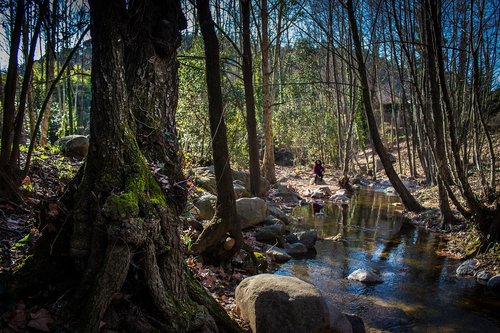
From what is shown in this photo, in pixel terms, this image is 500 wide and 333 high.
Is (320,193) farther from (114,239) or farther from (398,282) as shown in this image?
(114,239)

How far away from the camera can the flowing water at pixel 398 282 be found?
208 inches

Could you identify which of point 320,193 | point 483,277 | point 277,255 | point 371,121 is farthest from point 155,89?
point 320,193

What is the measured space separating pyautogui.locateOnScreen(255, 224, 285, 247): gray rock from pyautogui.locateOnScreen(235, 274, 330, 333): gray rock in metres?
4.15

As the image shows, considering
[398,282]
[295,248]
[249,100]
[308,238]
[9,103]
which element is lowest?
[398,282]

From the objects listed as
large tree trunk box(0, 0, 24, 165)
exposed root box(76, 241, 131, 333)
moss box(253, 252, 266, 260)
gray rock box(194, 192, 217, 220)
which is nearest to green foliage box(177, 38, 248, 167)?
gray rock box(194, 192, 217, 220)

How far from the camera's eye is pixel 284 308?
4.22 meters

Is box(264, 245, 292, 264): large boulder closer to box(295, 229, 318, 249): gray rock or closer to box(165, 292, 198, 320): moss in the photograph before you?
box(295, 229, 318, 249): gray rock

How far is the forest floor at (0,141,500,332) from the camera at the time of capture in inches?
111

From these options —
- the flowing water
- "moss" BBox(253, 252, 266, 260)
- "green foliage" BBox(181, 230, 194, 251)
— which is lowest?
the flowing water

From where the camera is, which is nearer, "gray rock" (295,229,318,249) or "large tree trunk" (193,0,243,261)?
"large tree trunk" (193,0,243,261)

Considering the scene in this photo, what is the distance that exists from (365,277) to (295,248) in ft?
6.86

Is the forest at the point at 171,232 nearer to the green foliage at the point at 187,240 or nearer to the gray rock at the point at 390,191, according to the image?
the green foliage at the point at 187,240

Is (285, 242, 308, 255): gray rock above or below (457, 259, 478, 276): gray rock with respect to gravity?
above

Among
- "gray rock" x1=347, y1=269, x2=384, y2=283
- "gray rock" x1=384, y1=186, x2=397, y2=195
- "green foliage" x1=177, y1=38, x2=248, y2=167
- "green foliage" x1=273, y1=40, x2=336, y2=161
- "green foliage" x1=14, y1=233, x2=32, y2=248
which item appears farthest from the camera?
"green foliage" x1=273, y1=40, x2=336, y2=161
